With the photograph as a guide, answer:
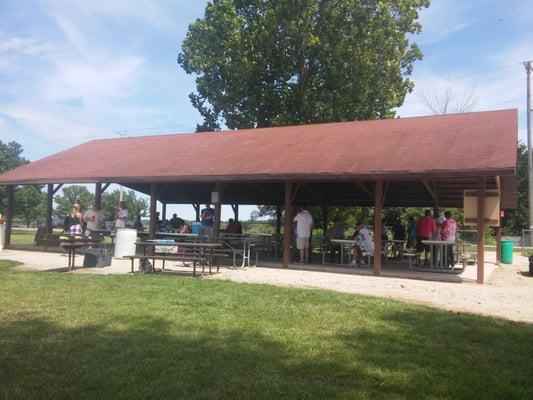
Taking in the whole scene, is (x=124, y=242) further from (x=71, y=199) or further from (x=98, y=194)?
(x=71, y=199)

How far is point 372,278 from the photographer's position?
10.8m

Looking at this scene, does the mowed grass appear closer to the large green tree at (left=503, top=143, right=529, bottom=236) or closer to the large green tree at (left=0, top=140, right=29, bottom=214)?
the large green tree at (left=503, top=143, right=529, bottom=236)

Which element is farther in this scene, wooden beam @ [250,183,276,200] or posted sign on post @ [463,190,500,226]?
wooden beam @ [250,183,276,200]

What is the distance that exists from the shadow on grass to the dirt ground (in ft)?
6.12

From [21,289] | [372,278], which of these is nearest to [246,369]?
[21,289]

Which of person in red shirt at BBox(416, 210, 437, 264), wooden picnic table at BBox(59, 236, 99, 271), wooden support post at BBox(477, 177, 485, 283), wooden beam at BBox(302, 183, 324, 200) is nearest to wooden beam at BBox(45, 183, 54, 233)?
wooden picnic table at BBox(59, 236, 99, 271)

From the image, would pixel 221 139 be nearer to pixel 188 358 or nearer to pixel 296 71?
pixel 296 71

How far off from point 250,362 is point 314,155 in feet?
30.8

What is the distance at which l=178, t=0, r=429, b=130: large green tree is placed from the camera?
24.6 meters

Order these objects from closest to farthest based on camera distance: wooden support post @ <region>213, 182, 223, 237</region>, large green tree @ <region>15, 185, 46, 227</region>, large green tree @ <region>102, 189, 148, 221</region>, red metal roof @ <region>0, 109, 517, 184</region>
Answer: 1. red metal roof @ <region>0, 109, 517, 184</region>
2. wooden support post @ <region>213, 182, 223, 237</region>
3. large green tree @ <region>15, 185, 46, 227</region>
4. large green tree @ <region>102, 189, 148, 221</region>

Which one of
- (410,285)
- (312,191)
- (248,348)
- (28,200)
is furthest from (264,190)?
(28,200)

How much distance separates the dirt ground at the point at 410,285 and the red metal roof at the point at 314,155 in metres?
2.19

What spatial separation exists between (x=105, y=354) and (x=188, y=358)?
73 centimetres

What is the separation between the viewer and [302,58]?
26.2m
